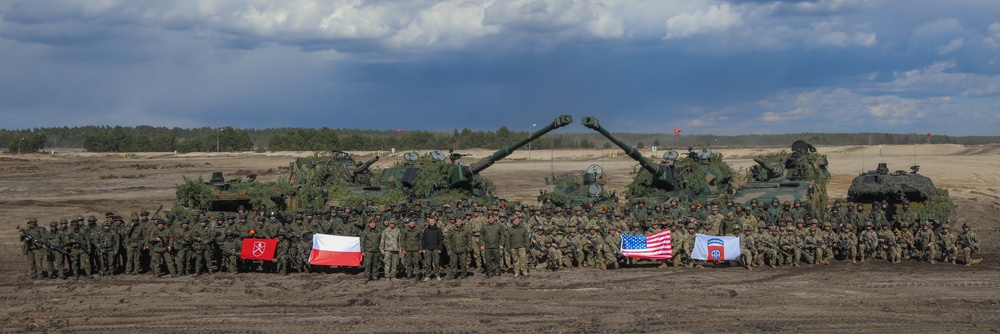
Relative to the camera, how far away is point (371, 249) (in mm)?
17547

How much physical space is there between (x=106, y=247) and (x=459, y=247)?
268 inches

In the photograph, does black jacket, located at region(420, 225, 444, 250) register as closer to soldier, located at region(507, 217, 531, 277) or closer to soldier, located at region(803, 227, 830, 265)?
soldier, located at region(507, 217, 531, 277)

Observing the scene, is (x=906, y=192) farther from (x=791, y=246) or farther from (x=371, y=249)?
(x=371, y=249)

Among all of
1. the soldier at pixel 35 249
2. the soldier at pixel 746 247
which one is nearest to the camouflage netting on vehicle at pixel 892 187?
the soldier at pixel 746 247

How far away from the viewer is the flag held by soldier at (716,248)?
18.9m

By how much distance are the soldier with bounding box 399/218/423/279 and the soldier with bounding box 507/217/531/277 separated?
1.72 metres

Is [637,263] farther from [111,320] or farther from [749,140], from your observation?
[749,140]

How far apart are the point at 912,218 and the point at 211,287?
575 inches

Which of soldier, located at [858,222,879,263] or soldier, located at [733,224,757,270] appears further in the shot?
soldier, located at [858,222,879,263]

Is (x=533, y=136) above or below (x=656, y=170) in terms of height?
above

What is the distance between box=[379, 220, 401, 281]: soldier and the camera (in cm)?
1761

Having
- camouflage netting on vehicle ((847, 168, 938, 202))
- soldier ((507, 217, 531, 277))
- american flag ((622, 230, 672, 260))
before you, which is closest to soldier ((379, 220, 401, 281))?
soldier ((507, 217, 531, 277))

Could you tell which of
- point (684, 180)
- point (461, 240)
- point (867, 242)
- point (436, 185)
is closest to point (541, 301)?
point (461, 240)

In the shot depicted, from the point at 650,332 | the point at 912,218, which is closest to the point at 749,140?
the point at 912,218
